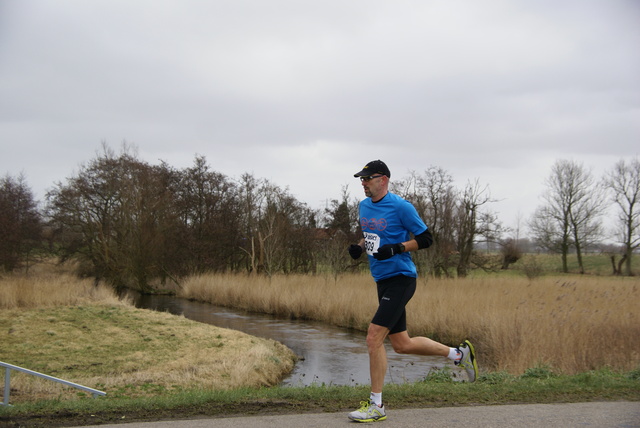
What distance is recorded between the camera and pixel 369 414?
185 inches

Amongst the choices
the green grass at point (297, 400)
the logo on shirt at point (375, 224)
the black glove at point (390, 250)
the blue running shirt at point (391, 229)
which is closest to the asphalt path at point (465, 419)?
the green grass at point (297, 400)

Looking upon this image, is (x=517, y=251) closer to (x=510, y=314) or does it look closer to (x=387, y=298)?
(x=510, y=314)

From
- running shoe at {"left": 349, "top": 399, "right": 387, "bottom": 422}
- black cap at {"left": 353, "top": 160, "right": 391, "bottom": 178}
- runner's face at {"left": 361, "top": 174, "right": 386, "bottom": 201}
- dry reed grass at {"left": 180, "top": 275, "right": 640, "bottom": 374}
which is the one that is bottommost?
dry reed grass at {"left": 180, "top": 275, "right": 640, "bottom": 374}

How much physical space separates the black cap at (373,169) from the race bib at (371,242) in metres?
0.54

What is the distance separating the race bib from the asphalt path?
1.45 m

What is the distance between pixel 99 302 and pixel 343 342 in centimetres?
969

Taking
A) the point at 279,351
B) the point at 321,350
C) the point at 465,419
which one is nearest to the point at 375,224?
the point at 465,419

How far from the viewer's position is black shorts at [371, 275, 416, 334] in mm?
4938

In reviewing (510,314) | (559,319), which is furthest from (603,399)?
(510,314)

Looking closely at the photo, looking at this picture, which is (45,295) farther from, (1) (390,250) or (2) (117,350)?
(1) (390,250)

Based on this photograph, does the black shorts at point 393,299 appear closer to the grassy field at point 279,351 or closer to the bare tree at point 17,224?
the grassy field at point 279,351

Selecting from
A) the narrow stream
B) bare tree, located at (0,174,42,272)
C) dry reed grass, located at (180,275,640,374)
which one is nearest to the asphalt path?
the narrow stream

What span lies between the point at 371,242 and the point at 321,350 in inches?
473

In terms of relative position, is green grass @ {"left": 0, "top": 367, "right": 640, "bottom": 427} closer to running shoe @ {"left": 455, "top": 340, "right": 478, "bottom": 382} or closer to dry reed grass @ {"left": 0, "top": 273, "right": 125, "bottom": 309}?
running shoe @ {"left": 455, "top": 340, "right": 478, "bottom": 382}
